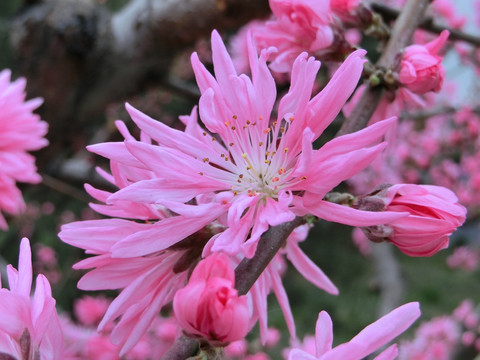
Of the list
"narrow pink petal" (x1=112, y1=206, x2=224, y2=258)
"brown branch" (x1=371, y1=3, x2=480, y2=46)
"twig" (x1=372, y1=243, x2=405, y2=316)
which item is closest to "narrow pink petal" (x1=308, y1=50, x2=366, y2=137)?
"narrow pink petal" (x1=112, y1=206, x2=224, y2=258)

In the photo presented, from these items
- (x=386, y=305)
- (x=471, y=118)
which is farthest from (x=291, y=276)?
(x=386, y=305)

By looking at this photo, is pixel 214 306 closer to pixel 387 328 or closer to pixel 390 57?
pixel 387 328

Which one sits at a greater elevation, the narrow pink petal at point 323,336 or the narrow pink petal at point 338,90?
the narrow pink petal at point 338,90

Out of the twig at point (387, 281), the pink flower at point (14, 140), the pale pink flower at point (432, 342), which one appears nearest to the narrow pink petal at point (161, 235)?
the pink flower at point (14, 140)

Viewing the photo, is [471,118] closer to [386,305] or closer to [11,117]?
[386,305]

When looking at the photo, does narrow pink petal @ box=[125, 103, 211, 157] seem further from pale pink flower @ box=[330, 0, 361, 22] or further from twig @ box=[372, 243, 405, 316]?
twig @ box=[372, 243, 405, 316]

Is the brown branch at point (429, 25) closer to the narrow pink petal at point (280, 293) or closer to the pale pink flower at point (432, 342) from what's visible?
the narrow pink petal at point (280, 293)
